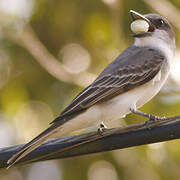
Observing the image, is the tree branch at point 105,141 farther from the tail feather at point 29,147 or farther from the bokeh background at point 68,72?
the bokeh background at point 68,72

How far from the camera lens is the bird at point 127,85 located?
5.65m

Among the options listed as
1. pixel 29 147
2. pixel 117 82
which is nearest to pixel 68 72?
pixel 117 82

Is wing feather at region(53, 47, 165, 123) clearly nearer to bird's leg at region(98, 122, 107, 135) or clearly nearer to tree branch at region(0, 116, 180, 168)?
bird's leg at region(98, 122, 107, 135)

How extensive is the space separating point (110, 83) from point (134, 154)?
225 cm

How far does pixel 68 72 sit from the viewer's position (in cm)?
851

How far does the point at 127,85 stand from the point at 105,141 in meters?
1.28

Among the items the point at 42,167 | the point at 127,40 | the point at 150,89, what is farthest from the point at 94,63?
the point at 150,89

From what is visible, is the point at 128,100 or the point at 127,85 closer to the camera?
the point at 128,100

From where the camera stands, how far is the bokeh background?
809 centimetres

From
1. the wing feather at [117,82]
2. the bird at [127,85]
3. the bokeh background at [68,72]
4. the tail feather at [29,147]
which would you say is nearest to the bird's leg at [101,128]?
the bird at [127,85]

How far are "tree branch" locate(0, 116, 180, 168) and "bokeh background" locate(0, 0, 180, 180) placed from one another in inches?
116

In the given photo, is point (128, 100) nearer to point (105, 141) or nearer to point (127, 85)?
point (127, 85)

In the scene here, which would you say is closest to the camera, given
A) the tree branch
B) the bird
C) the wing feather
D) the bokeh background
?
the tree branch

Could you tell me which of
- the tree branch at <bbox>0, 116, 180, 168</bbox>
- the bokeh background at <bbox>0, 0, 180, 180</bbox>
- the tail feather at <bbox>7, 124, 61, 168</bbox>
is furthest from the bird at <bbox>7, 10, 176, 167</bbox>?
the bokeh background at <bbox>0, 0, 180, 180</bbox>
